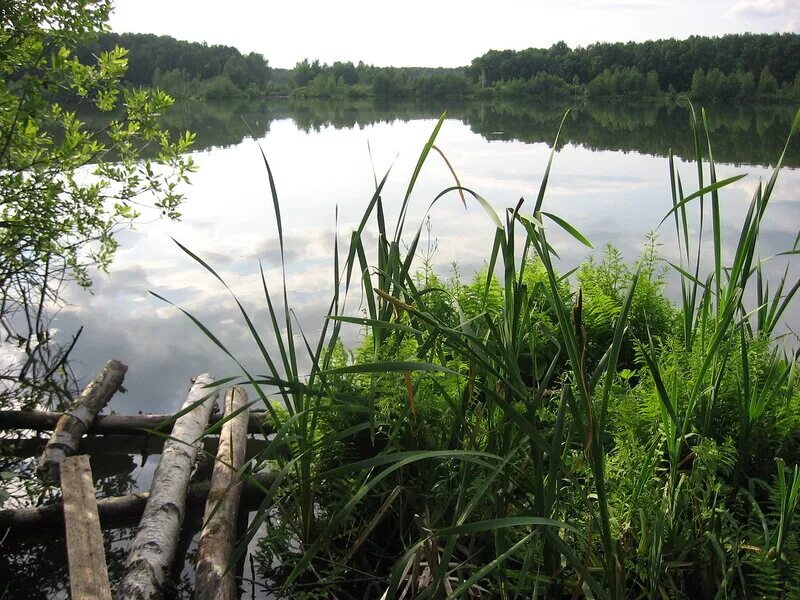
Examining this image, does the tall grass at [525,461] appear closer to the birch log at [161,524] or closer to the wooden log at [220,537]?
the wooden log at [220,537]

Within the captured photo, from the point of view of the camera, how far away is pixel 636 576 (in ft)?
7.05

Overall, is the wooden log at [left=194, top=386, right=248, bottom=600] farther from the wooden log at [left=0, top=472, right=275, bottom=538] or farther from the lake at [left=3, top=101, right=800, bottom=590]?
the lake at [left=3, top=101, right=800, bottom=590]

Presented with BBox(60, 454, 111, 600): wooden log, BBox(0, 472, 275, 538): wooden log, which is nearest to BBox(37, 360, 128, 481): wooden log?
A: BBox(0, 472, 275, 538): wooden log

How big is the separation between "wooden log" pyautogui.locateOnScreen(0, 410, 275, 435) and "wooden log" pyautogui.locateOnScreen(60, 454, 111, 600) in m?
0.86

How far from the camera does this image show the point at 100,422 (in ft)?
13.2

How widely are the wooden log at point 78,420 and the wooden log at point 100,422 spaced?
9 cm

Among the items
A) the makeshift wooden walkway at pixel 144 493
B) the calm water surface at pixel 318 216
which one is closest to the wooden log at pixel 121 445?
the makeshift wooden walkway at pixel 144 493

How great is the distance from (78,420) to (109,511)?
0.93 m

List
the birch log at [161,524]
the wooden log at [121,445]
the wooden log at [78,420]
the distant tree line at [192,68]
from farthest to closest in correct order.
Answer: the distant tree line at [192,68] < the wooden log at [121,445] < the wooden log at [78,420] < the birch log at [161,524]

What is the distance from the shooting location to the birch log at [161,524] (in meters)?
2.42

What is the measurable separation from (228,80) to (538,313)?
43.4 metres

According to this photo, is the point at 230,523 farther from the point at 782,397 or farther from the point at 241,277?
the point at 241,277

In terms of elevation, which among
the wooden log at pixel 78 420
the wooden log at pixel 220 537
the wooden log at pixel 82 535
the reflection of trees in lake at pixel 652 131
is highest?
the reflection of trees in lake at pixel 652 131

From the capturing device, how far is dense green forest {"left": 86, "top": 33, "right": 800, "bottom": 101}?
32969 millimetres
